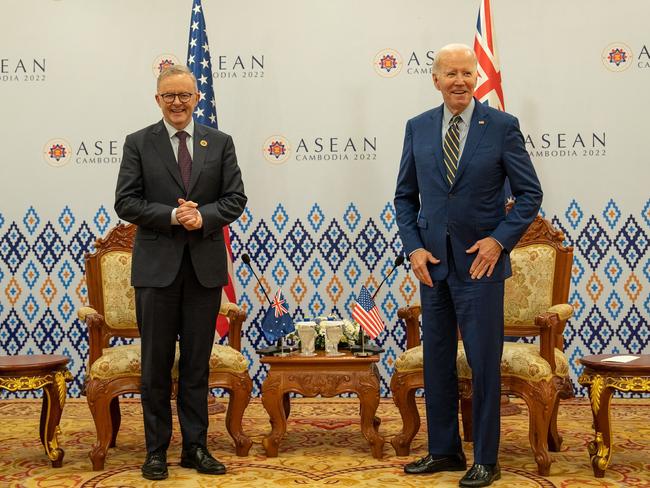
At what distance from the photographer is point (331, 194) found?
6.12m

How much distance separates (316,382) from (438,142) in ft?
4.78

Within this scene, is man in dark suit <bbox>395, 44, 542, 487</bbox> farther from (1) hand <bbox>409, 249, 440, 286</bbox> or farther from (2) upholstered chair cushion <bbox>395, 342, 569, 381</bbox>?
(2) upholstered chair cushion <bbox>395, 342, 569, 381</bbox>

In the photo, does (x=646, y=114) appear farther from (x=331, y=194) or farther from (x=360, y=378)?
(x=360, y=378)

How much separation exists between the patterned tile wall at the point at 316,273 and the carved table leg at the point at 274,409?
5.84 ft

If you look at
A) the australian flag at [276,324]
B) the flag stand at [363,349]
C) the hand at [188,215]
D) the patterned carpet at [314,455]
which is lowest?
the patterned carpet at [314,455]

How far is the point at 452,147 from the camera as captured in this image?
12.5ft

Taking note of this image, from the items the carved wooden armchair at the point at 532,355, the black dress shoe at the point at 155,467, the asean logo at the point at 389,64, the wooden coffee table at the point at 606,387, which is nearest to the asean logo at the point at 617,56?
the asean logo at the point at 389,64

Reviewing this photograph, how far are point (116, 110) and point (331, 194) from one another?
175 centimetres

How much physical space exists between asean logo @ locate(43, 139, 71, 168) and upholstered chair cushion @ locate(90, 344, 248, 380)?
7.59ft

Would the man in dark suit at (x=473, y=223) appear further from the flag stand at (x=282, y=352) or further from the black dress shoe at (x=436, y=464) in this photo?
the flag stand at (x=282, y=352)

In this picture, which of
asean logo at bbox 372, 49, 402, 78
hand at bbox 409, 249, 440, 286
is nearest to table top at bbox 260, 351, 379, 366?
hand at bbox 409, 249, 440, 286

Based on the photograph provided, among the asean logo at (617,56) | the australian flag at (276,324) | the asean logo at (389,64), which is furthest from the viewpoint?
the asean logo at (389,64)

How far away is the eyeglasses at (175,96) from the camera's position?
3912 millimetres

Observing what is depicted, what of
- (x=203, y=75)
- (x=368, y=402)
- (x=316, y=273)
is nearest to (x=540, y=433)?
(x=368, y=402)
